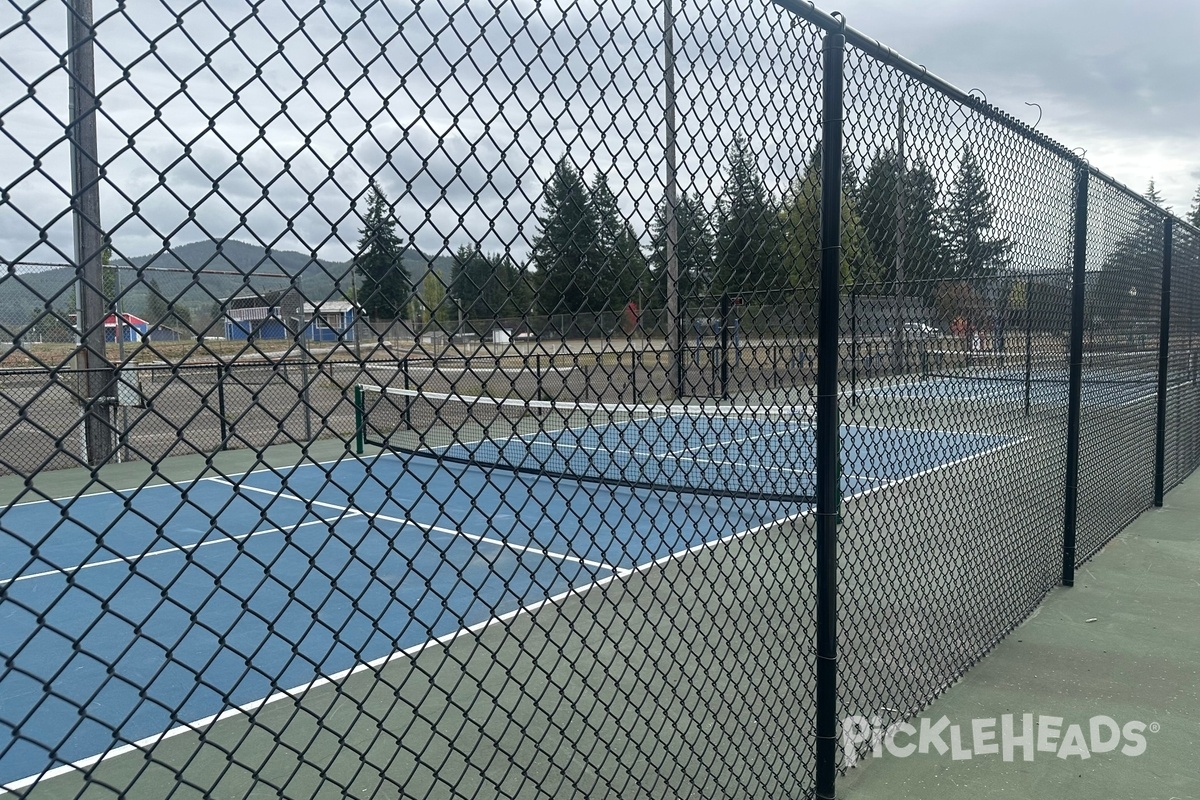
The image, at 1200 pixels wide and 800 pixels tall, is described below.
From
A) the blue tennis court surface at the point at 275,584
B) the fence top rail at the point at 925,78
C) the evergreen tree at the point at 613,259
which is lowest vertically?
the blue tennis court surface at the point at 275,584

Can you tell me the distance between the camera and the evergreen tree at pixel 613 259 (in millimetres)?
2133

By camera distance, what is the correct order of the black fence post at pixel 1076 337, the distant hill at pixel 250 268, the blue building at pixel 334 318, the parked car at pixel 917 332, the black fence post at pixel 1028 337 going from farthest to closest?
1. the black fence post at pixel 1076 337
2. the black fence post at pixel 1028 337
3. the parked car at pixel 917 332
4. the blue building at pixel 334 318
5. the distant hill at pixel 250 268

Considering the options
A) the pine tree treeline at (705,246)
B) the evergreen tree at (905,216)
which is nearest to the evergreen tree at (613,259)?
the pine tree treeline at (705,246)

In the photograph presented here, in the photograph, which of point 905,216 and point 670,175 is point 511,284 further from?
point 905,216

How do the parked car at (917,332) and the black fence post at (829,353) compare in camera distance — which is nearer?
the black fence post at (829,353)

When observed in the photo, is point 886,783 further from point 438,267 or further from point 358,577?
point 358,577

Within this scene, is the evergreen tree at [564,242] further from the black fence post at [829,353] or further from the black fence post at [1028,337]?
the black fence post at [1028,337]

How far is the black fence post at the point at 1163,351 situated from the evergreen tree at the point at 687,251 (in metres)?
6.23

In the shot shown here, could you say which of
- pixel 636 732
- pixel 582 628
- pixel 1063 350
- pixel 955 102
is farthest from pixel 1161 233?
pixel 636 732

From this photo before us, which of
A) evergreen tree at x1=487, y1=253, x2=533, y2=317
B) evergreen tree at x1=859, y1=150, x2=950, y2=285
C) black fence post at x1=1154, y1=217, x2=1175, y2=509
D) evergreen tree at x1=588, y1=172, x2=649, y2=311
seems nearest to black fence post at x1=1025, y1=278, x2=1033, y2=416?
evergreen tree at x1=859, y1=150, x2=950, y2=285

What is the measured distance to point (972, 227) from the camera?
4297 millimetres

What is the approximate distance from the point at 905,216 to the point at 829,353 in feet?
4.14

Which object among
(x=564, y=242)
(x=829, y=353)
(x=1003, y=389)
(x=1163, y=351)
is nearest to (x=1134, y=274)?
(x=1163, y=351)

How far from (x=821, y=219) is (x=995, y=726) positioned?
2.33 metres
